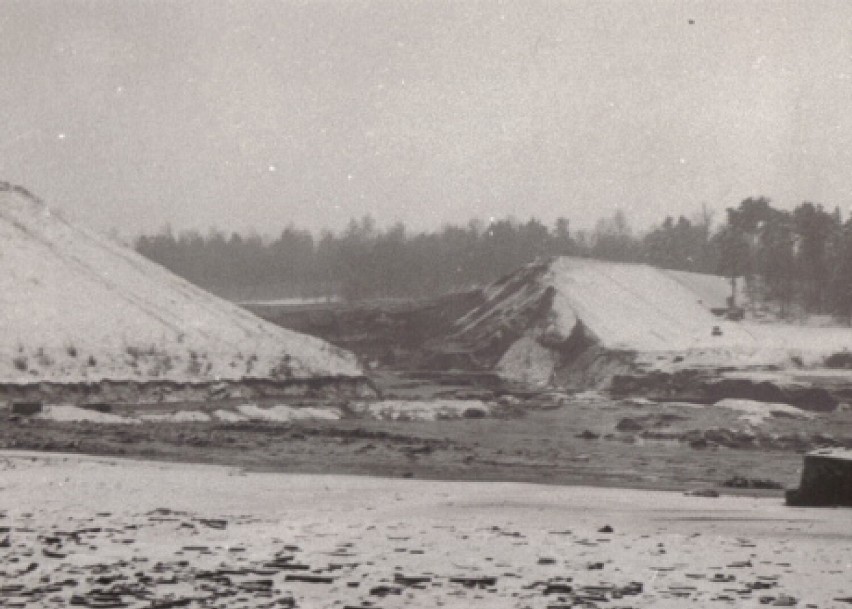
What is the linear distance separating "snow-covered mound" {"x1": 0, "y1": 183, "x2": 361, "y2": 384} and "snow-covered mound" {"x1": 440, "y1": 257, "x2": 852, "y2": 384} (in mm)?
14213

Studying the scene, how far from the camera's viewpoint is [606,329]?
6397 cm

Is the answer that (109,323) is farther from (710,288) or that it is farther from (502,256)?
(502,256)

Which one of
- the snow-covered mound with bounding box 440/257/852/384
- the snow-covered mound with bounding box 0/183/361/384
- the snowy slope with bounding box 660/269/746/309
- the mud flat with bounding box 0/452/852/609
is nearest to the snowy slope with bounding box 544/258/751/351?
the snow-covered mound with bounding box 440/257/852/384

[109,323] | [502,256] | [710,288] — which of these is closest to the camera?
[109,323]

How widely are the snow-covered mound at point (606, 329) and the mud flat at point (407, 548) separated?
4184cm

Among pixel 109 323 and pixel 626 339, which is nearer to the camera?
pixel 109 323

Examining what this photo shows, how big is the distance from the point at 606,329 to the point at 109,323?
1204 inches

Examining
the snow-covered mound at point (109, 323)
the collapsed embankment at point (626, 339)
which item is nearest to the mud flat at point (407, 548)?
the snow-covered mound at point (109, 323)

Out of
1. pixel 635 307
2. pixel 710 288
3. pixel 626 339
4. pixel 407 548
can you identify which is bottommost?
pixel 407 548

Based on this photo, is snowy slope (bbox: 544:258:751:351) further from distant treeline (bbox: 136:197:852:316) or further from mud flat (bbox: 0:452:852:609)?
mud flat (bbox: 0:452:852:609)

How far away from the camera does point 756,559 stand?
8969 millimetres

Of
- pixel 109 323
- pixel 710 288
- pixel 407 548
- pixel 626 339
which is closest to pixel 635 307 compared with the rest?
pixel 626 339

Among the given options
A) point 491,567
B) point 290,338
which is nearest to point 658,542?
point 491,567

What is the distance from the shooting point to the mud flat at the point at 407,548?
7.65 meters
